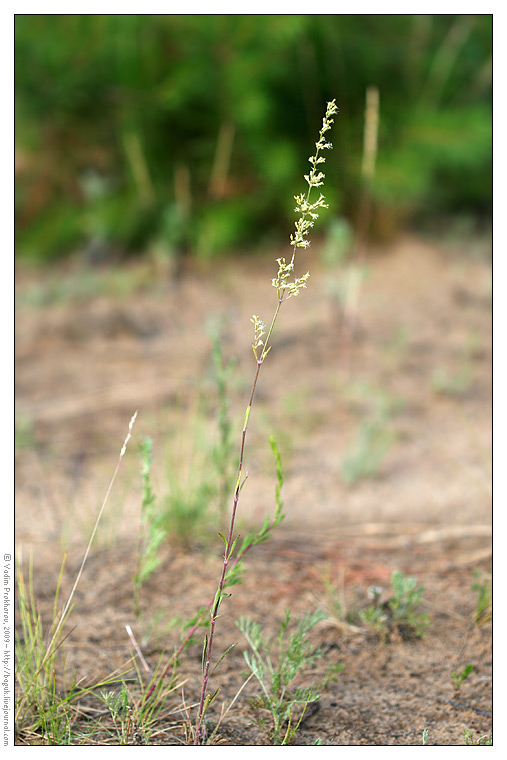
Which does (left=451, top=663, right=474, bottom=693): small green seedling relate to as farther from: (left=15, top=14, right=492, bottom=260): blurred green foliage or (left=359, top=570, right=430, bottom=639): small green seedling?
(left=15, top=14, right=492, bottom=260): blurred green foliage

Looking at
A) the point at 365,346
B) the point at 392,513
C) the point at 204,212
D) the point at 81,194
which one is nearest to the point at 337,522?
the point at 392,513

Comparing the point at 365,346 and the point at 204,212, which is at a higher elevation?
the point at 204,212

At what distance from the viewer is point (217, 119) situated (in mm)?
4152

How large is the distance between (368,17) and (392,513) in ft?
11.8

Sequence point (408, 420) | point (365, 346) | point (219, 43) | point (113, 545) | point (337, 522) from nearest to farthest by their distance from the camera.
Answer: point (113, 545)
point (337, 522)
point (408, 420)
point (365, 346)
point (219, 43)

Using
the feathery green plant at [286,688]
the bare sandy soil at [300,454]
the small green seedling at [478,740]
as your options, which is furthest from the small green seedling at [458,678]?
the feathery green plant at [286,688]

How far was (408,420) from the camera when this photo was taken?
2961 millimetres

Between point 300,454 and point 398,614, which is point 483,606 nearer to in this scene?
point 398,614

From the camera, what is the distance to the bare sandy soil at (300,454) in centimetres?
152

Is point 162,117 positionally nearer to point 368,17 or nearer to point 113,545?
point 368,17

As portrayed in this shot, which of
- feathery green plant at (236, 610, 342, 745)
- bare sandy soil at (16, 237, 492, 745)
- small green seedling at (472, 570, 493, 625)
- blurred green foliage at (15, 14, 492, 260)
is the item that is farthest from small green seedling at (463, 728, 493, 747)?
blurred green foliage at (15, 14, 492, 260)

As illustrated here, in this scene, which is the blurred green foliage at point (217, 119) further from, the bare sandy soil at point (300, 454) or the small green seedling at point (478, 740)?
the small green seedling at point (478, 740)

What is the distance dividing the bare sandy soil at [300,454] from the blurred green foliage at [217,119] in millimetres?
301

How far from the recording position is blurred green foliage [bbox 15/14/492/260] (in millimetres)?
4004
